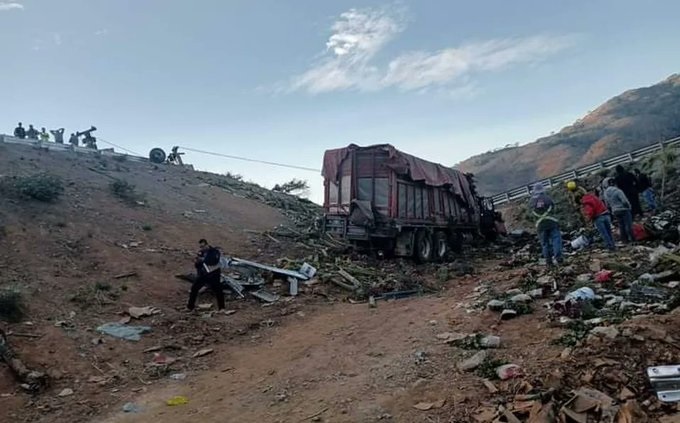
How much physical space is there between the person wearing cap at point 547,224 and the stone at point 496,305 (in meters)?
2.73

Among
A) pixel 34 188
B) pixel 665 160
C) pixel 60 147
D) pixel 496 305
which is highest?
pixel 60 147

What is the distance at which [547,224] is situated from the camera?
27.6 ft

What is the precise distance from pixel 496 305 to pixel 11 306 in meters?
6.32

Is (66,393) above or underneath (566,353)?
underneath

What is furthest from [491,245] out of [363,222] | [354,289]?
A: [354,289]

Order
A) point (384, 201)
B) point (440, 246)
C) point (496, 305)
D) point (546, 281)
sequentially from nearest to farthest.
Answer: point (496, 305) < point (546, 281) < point (384, 201) < point (440, 246)

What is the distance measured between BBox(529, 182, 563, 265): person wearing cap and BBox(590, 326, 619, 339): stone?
4133mm

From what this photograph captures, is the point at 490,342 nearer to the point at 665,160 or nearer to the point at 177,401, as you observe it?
the point at 177,401

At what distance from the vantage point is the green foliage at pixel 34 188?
12594 mm

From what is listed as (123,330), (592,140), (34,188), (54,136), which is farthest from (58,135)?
(592,140)

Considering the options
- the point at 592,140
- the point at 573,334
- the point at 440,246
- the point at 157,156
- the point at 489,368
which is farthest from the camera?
the point at 592,140

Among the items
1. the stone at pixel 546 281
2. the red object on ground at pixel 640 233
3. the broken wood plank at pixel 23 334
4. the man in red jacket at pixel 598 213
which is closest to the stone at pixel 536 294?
the stone at pixel 546 281

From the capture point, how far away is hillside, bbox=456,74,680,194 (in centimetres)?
4984

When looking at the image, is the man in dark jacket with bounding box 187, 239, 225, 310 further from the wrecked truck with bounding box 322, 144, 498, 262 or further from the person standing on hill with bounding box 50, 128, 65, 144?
the person standing on hill with bounding box 50, 128, 65, 144
